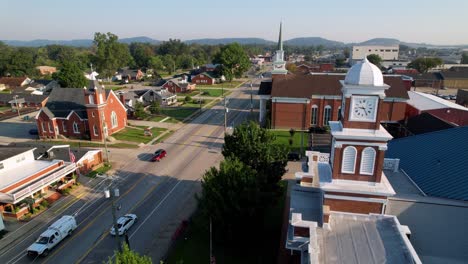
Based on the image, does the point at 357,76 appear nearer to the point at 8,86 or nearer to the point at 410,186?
the point at 410,186

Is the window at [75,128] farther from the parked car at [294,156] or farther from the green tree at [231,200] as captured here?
the green tree at [231,200]

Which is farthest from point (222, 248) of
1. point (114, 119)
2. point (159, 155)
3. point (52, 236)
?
point (114, 119)

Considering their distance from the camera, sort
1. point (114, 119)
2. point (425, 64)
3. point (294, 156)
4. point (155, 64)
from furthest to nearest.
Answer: point (155, 64) < point (425, 64) < point (114, 119) < point (294, 156)

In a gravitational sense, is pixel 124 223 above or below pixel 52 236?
below

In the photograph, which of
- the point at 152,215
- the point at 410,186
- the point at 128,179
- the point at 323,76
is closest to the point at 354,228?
the point at 410,186

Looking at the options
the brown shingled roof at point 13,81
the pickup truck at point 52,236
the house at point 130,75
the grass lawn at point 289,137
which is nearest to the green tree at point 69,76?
the brown shingled roof at point 13,81

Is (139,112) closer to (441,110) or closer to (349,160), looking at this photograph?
(349,160)
